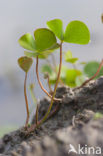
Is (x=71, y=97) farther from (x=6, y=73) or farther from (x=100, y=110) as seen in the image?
(x=6, y=73)

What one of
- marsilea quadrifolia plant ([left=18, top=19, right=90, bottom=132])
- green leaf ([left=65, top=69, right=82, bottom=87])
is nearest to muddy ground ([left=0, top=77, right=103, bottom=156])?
marsilea quadrifolia plant ([left=18, top=19, right=90, bottom=132])

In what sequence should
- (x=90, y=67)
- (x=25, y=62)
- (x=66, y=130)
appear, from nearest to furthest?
(x=66, y=130) < (x=25, y=62) < (x=90, y=67)

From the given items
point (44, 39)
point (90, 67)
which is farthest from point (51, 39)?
point (90, 67)

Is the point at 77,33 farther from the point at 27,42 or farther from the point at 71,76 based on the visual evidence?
the point at 71,76

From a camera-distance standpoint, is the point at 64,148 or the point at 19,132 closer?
the point at 64,148

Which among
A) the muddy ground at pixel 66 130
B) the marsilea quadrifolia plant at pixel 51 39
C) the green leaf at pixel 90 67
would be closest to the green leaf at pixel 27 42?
the marsilea quadrifolia plant at pixel 51 39

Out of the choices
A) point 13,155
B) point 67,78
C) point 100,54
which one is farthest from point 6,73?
point 13,155

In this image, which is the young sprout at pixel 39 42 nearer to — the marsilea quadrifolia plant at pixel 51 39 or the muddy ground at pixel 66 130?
the marsilea quadrifolia plant at pixel 51 39
